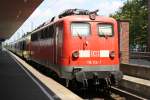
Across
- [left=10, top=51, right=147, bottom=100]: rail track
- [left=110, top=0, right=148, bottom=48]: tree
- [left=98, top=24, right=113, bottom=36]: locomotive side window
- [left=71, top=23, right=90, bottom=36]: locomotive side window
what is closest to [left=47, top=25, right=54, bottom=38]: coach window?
[left=71, top=23, right=90, bottom=36]: locomotive side window

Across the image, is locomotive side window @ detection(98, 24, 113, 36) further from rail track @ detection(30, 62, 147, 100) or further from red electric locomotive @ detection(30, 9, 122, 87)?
rail track @ detection(30, 62, 147, 100)

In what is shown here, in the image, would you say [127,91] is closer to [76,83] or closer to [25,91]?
[76,83]

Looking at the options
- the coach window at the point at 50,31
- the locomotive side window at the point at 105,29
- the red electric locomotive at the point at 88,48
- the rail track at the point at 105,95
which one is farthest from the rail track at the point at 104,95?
the coach window at the point at 50,31

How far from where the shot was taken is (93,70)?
16984 mm

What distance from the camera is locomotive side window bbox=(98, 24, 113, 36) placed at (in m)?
17.5

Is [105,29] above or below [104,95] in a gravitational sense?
above

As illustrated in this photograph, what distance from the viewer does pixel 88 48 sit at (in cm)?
1706

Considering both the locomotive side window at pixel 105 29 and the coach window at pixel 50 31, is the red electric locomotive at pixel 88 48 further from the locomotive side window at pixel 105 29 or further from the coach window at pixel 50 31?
the coach window at pixel 50 31

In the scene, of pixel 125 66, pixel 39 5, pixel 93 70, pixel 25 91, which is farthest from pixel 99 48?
pixel 39 5

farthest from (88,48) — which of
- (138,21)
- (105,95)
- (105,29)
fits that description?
(138,21)

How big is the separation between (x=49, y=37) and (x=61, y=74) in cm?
413

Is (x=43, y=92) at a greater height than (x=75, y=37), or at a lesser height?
lesser

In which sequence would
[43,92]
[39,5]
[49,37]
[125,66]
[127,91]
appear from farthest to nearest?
[39,5], [125,66], [49,37], [127,91], [43,92]

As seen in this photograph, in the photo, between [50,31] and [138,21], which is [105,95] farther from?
[138,21]
